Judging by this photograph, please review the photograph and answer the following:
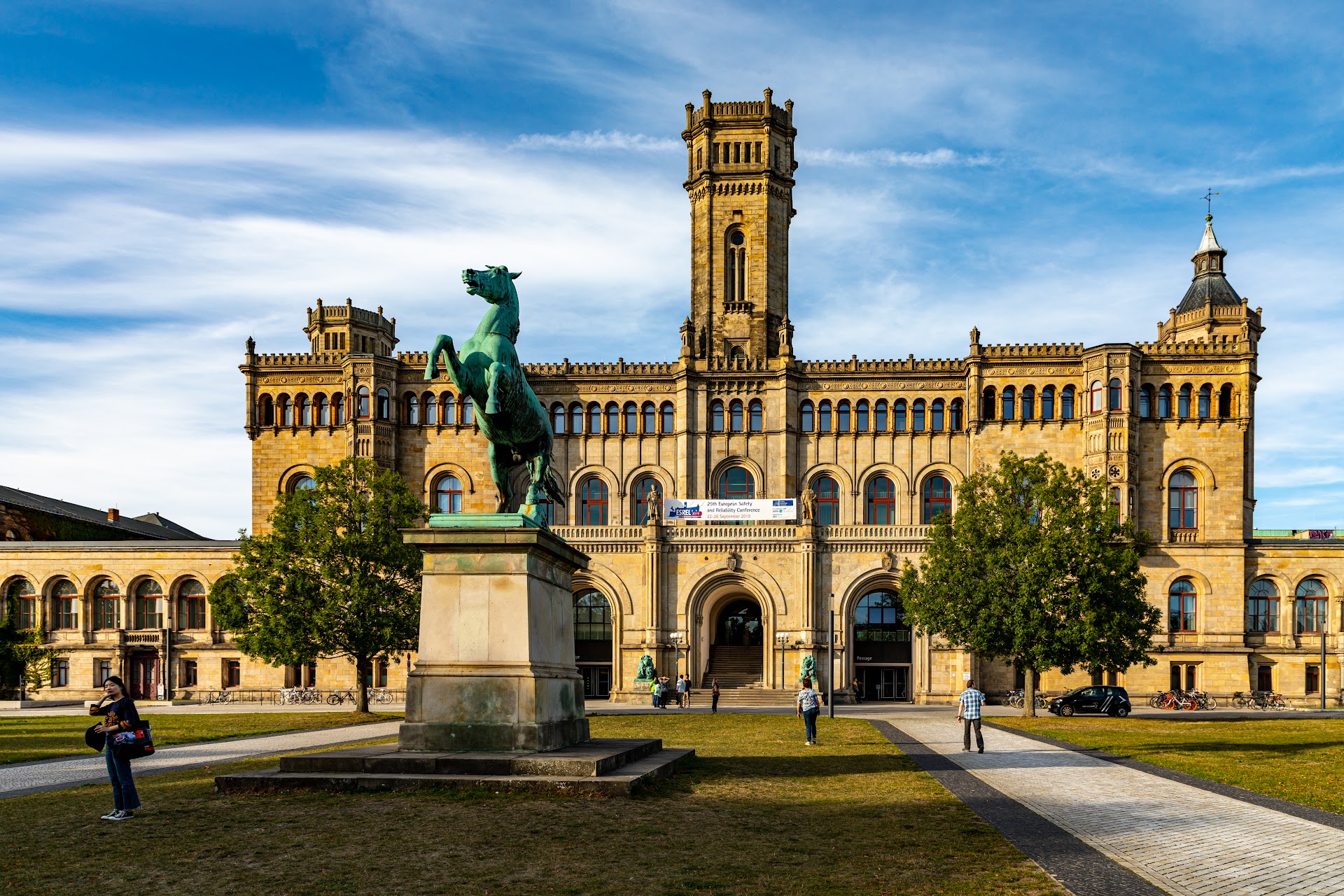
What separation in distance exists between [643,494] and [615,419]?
14.7ft

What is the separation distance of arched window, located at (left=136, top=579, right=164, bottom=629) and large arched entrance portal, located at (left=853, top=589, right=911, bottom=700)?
123 feet

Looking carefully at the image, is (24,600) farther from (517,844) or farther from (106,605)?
(517,844)

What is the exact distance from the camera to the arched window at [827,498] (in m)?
61.8

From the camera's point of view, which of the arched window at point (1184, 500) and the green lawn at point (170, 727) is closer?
the green lawn at point (170, 727)

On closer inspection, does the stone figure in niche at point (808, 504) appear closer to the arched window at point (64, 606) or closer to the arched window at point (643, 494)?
the arched window at point (643, 494)

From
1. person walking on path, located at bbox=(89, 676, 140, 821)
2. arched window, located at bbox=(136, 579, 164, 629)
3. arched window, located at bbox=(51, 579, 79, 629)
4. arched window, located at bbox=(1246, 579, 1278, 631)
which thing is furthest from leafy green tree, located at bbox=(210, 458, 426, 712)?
arched window, located at bbox=(1246, 579, 1278, 631)

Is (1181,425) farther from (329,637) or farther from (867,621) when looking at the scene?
(329,637)

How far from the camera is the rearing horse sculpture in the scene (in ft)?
61.4

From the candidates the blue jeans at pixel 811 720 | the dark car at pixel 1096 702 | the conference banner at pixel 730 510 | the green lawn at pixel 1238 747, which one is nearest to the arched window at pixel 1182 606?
the dark car at pixel 1096 702

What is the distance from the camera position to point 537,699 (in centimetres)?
1753

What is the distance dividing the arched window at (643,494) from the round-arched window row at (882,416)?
882 centimetres

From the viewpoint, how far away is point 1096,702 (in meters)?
47.5

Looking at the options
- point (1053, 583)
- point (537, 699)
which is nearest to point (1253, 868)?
point (537, 699)

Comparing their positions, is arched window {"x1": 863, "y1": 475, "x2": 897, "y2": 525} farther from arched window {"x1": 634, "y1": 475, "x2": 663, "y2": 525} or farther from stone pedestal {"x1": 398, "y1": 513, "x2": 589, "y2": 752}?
stone pedestal {"x1": 398, "y1": 513, "x2": 589, "y2": 752}
